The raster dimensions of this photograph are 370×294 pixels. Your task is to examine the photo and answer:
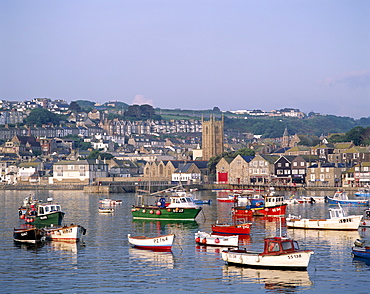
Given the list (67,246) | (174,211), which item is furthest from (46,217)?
(174,211)

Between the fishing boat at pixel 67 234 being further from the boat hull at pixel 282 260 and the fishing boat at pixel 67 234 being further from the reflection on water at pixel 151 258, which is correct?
the boat hull at pixel 282 260

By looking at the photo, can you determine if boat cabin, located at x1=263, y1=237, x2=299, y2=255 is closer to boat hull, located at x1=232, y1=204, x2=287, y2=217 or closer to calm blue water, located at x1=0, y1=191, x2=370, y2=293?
calm blue water, located at x1=0, y1=191, x2=370, y2=293

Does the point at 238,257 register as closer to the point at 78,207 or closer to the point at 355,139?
the point at 78,207

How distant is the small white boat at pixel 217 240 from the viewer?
4406cm

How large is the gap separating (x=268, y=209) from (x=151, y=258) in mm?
29399

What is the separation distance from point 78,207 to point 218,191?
52.1 m

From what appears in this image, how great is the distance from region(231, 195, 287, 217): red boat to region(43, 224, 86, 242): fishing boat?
81.5 ft

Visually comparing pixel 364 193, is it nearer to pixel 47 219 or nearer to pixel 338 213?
pixel 338 213

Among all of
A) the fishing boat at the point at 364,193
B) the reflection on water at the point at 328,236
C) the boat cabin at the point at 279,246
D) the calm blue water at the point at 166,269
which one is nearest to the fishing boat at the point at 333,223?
the reflection on water at the point at 328,236

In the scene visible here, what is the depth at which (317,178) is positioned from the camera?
134 m

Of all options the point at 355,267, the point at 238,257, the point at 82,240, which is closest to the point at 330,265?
the point at 355,267

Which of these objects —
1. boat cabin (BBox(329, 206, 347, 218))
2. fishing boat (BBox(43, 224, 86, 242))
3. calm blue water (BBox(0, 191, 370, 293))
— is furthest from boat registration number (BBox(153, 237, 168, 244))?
boat cabin (BBox(329, 206, 347, 218))

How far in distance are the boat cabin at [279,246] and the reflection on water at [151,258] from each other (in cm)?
566

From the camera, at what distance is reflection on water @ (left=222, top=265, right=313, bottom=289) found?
3416 cm
